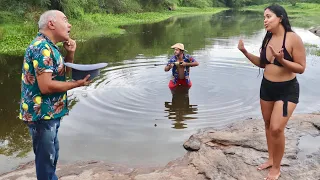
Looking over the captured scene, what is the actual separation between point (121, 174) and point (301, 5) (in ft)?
220

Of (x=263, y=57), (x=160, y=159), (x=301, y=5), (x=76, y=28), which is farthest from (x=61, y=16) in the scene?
(x=301, y=5)

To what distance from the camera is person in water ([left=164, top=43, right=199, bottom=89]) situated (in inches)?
331

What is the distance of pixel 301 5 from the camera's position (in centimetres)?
6444

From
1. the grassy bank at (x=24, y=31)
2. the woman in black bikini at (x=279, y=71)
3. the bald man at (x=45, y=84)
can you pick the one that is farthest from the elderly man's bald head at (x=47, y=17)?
the grassy bank at (x=24, y=31)

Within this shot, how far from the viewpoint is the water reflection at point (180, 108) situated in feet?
22.9

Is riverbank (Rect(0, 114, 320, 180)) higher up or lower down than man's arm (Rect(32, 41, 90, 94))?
lower down

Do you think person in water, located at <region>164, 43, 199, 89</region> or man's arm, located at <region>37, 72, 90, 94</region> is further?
person in water, located at <region>164, 43, 199, 89</region>

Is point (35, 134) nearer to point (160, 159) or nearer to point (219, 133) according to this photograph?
point (160, 159)

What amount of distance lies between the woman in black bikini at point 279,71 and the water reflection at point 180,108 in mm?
2796

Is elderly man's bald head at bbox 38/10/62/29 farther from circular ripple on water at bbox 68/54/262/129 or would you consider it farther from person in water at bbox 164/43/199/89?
person in water at bbox 164/43/199/89

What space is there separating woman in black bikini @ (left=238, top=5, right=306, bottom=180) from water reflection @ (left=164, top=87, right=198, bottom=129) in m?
2.80

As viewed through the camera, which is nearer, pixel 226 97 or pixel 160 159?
pixel 160 159

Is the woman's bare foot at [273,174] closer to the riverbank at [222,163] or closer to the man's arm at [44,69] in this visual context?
the riverbank at [222,163]

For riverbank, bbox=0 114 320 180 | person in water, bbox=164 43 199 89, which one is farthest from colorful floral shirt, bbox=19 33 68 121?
person in water, bbox=164 43 199 89
